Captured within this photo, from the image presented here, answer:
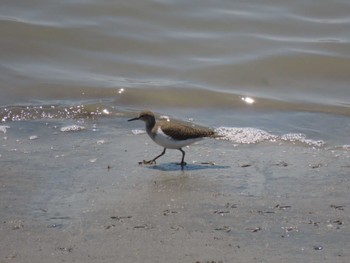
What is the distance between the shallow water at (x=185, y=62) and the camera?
32.3ft

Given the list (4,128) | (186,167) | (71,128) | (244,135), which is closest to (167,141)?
(186,167)

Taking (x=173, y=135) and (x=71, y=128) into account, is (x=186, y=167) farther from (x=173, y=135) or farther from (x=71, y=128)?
(x=71, y=128)

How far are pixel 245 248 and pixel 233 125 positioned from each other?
3.69 metres

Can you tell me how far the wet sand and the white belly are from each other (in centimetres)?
17

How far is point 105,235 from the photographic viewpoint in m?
5.82

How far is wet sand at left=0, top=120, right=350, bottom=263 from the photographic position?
18.5 ft

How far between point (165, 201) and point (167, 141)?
1328 mm

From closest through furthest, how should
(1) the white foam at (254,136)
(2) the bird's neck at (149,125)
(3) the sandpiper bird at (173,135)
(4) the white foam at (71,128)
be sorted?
(3) the sandpiper bird at (173,135), (2) the bird's neck at (149,125), (1) the white foam at (254,136), (4) the white foam at (71,128)

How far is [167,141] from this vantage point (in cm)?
784

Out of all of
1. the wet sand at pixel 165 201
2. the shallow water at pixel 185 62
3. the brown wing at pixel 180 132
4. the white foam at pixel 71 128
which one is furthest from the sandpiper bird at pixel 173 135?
the shallow water at pixel 185 62

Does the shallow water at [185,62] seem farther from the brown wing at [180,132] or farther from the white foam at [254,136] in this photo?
the brown wing at [180,132]

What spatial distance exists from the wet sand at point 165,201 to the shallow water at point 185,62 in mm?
1133

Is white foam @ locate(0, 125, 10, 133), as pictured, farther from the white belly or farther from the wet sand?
the white belly

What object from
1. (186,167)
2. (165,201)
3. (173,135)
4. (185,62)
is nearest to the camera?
(165,201)
